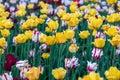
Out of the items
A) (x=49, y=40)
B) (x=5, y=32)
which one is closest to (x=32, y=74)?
(x=49, y=40)

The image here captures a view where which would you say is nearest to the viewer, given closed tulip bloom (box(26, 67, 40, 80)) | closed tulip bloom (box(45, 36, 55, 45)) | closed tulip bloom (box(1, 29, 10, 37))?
closed tulip bloom (box(26, 67, 40, 80))

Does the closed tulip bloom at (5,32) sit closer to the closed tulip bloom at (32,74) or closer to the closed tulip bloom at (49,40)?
the closed tulip bloom at (49,40)

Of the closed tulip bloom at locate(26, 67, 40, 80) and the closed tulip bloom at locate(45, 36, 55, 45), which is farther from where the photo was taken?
the closed tulip bloom at locate(45, 36, 55, 45)

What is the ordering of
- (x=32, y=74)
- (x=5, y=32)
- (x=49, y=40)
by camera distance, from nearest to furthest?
(x=32, y=74) → (x=49, y=40) → (x=5, y=32)

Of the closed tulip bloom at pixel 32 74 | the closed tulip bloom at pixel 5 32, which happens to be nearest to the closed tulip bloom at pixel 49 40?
the closed tulip bloom at pixel 5 32

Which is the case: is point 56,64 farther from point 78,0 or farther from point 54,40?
point 78,0

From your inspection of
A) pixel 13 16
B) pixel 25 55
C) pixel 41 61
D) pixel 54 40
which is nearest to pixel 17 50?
pixel 25 55

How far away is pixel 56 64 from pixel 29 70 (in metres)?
1.26

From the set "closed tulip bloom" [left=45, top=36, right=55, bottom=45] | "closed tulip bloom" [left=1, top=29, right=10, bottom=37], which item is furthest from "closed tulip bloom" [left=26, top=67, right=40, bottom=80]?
"closed tulip bloom" [left=1, top=29, right=10, bottom=37]

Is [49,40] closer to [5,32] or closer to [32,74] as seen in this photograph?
[5,32]

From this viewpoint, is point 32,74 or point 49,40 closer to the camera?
point 32,74

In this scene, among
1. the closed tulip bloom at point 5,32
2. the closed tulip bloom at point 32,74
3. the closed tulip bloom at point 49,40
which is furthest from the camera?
the closed tulip bloom at point 5,32

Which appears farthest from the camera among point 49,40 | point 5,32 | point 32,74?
point 5,32

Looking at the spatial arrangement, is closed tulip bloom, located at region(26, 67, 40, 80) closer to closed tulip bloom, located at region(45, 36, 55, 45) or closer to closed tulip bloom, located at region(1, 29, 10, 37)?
closed tulip bloom, located at region(45, 36, 55, 45)
